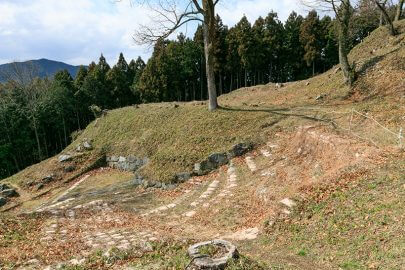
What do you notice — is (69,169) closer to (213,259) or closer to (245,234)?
(245,234)

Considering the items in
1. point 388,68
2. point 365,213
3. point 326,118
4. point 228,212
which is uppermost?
point 388,68

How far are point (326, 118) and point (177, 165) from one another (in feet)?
25.2

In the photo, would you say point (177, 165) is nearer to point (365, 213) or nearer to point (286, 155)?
point (286, 155)

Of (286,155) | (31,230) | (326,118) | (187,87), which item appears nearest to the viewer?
(31,230)

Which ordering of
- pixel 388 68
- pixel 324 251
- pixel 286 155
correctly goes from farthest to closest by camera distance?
pixel 388 68, pixel 286 155, pixel 324 251

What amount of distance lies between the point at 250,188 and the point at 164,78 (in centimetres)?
4086

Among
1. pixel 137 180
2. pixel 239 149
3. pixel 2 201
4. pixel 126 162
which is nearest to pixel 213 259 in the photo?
pixel 239 149

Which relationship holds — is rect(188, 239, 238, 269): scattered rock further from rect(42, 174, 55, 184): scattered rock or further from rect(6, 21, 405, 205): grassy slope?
rect(42, 174, 55, 184): scattered rock

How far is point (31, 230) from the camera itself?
1200 cm

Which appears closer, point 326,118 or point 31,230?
point 31,230

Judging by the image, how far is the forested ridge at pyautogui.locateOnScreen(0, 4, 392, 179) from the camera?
49500 mm

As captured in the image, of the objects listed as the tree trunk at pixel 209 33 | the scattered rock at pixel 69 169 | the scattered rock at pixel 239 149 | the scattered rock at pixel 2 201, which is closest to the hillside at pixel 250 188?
the scattered rock at pixel 69 169

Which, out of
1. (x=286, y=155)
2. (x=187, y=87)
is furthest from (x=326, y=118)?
(x=187, y=87)

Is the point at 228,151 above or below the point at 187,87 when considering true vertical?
below
